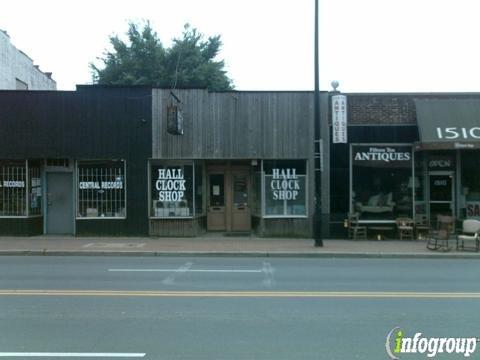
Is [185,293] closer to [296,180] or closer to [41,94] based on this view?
[296,180]

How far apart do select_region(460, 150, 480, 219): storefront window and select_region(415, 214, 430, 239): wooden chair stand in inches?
57.3

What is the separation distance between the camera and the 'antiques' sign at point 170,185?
1891cm

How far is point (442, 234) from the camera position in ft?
53.2

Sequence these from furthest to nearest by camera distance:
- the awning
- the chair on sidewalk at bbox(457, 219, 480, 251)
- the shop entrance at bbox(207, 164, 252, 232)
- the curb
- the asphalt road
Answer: the shop entrance at bbox(207, 164, 252, 232) < the awning < the chair on sidewalk at bbox(457, 219, 480, 251) < the curb < the asphalt road

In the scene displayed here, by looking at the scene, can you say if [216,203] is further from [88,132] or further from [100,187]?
[88,132]

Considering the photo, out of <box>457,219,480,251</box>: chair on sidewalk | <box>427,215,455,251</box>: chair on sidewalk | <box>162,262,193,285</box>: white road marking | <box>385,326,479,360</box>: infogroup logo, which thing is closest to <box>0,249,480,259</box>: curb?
<box>427,215,455,251</box>: chair on sidewalk

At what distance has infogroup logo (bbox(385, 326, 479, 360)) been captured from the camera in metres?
6.01

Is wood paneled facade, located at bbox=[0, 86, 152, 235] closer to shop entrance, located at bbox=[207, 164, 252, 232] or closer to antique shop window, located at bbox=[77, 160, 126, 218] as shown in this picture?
antique shop window, located at bbox=[77, 160, 126, 218]

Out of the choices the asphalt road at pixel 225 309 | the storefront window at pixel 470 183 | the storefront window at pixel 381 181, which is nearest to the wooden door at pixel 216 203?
the storefront window at pixel 381 181

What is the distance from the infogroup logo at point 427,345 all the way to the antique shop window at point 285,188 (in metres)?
12.5

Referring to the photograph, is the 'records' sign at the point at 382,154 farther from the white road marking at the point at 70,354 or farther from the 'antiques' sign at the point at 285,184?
the white road marking at the point at 70,354

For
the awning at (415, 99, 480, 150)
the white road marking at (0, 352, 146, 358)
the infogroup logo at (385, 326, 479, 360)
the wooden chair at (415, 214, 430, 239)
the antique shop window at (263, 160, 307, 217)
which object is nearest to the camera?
the white road marking at (0, 352, 146, 358)

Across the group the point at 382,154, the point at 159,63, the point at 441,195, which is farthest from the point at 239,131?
the point at 159,63

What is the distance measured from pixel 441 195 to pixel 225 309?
13.5 meters
